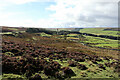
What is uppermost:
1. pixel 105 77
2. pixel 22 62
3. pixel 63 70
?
pixel 22 62

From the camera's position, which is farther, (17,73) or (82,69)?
(82,69)

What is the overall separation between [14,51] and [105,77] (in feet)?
62.1

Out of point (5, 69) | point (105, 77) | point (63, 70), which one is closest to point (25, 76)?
point (5, 69)

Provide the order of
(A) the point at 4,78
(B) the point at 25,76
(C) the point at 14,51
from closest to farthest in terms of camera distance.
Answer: (A) the point at 4,78, (B) the point at 25,76, (C) the point at 14,51

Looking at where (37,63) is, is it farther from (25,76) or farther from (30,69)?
(25,76)

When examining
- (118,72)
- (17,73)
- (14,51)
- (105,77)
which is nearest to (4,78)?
(17,73)

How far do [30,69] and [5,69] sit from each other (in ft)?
11.9

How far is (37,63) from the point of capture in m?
16.5

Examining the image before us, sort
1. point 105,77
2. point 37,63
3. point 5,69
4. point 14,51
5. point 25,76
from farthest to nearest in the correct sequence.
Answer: point 14,51, point 37,63, point 105,77, point 5,69, point 25,76

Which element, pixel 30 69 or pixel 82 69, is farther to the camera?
pixel 82 69

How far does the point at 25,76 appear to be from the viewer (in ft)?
42.6

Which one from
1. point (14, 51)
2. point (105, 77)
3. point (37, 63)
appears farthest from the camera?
point (14, 51)

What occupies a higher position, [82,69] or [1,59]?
[1,59]

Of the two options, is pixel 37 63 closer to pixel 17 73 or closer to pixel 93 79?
pixel 17 73
